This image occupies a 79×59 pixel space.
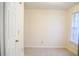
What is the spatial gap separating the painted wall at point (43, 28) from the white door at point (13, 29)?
9.38ft

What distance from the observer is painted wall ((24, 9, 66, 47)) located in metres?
5.11

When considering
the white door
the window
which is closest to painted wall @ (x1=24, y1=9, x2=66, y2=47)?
the window

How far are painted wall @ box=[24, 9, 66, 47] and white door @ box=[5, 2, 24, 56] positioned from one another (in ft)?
9.38

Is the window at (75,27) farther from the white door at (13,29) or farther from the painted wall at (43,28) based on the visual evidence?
the white door at (13,29)

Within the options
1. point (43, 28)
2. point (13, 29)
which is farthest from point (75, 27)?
point (13, 29)

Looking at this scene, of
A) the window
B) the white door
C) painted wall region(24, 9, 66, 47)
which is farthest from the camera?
painted wall region(24, 9, 66, 47)

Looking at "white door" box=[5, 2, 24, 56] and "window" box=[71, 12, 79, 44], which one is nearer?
"white door" box=[5, 2, 24, 56]

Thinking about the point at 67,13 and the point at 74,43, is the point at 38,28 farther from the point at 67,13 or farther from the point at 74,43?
the point at 74,43

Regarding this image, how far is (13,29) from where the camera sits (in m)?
2.14

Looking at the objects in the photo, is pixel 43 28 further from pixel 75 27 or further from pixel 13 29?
pixel 13 29

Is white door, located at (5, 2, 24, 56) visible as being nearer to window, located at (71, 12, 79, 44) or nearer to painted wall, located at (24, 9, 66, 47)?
window, located at (71, 12, 79, 44)

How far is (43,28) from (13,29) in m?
3.11

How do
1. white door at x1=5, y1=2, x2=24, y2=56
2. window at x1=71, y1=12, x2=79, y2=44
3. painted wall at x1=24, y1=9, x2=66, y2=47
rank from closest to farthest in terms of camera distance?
white door at x1=5, y1=2, x2=24, y2=56, window at x1=71, y1=12, x2=79, y2=44, painted wall at x1=24, y1=9, x2=66, y2=47

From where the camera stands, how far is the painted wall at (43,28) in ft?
16.8
